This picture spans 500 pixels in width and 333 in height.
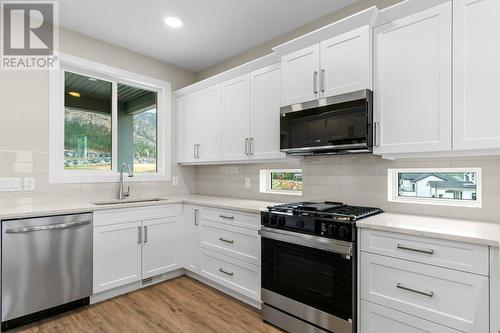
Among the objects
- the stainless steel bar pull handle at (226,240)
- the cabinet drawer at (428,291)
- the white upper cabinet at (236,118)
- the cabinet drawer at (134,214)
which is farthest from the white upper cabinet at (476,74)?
the cabinet drawer at (134,214)

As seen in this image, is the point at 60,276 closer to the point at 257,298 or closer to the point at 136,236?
the point at 136,236

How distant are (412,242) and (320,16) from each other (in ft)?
7.30

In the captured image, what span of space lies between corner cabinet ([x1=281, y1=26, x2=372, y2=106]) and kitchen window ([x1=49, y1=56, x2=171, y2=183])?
2.07m

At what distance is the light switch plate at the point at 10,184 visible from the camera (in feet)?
8.42

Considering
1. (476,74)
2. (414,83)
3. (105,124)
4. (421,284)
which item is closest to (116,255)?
(105,124)

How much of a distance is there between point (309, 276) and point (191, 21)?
261 centimetres

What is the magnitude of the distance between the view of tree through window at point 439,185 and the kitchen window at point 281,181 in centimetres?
103

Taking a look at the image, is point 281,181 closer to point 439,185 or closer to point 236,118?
point 236,118

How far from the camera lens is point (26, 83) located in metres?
2.73

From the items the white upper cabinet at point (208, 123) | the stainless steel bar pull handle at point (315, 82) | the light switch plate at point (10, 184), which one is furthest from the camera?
the white upper cabinet at point (208, 123)

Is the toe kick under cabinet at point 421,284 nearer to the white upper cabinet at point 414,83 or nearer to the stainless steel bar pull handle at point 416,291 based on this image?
the stainless steel bar pull handle at point 416,291

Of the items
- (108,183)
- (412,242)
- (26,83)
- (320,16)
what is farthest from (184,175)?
(412,242)

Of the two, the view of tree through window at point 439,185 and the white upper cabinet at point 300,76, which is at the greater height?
the white upper cabinet at point 300,76

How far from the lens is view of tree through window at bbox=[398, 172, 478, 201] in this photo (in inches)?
78.7
